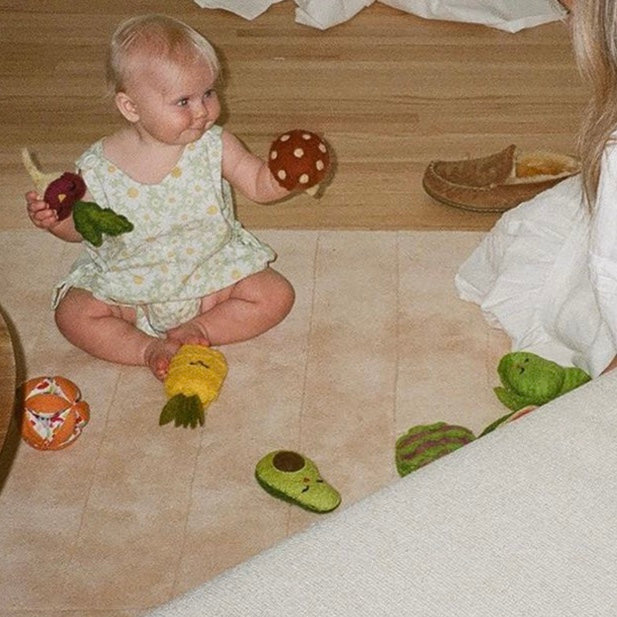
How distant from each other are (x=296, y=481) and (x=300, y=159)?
1.55 ft

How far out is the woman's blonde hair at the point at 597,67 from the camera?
50.7 inches

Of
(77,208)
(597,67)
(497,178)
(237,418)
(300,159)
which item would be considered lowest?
(237,418)

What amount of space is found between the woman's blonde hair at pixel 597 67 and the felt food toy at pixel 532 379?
45 cm

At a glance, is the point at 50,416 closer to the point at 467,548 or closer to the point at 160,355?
the point at 160,355

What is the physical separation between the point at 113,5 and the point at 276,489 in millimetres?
1768

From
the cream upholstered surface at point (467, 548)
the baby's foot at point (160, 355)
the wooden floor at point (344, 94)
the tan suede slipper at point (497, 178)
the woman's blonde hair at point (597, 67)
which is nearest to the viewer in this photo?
the cream upholstered surface at point (467, 548)

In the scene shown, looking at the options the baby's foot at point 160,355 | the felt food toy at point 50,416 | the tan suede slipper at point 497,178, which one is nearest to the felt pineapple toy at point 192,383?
the baby's foot at point 160,355

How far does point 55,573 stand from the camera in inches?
65.2

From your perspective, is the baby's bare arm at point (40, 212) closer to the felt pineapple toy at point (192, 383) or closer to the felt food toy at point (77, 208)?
the felt food toy at point (77, 208)

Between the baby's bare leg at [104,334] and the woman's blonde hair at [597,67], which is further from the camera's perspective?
the baby's bare leg at [104,334]

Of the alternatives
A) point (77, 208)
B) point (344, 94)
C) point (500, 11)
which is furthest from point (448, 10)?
point (77, 208)

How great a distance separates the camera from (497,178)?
2322 mm

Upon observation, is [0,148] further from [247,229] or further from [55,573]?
[55,573]

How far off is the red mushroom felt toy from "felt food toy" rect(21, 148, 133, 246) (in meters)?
0.25
